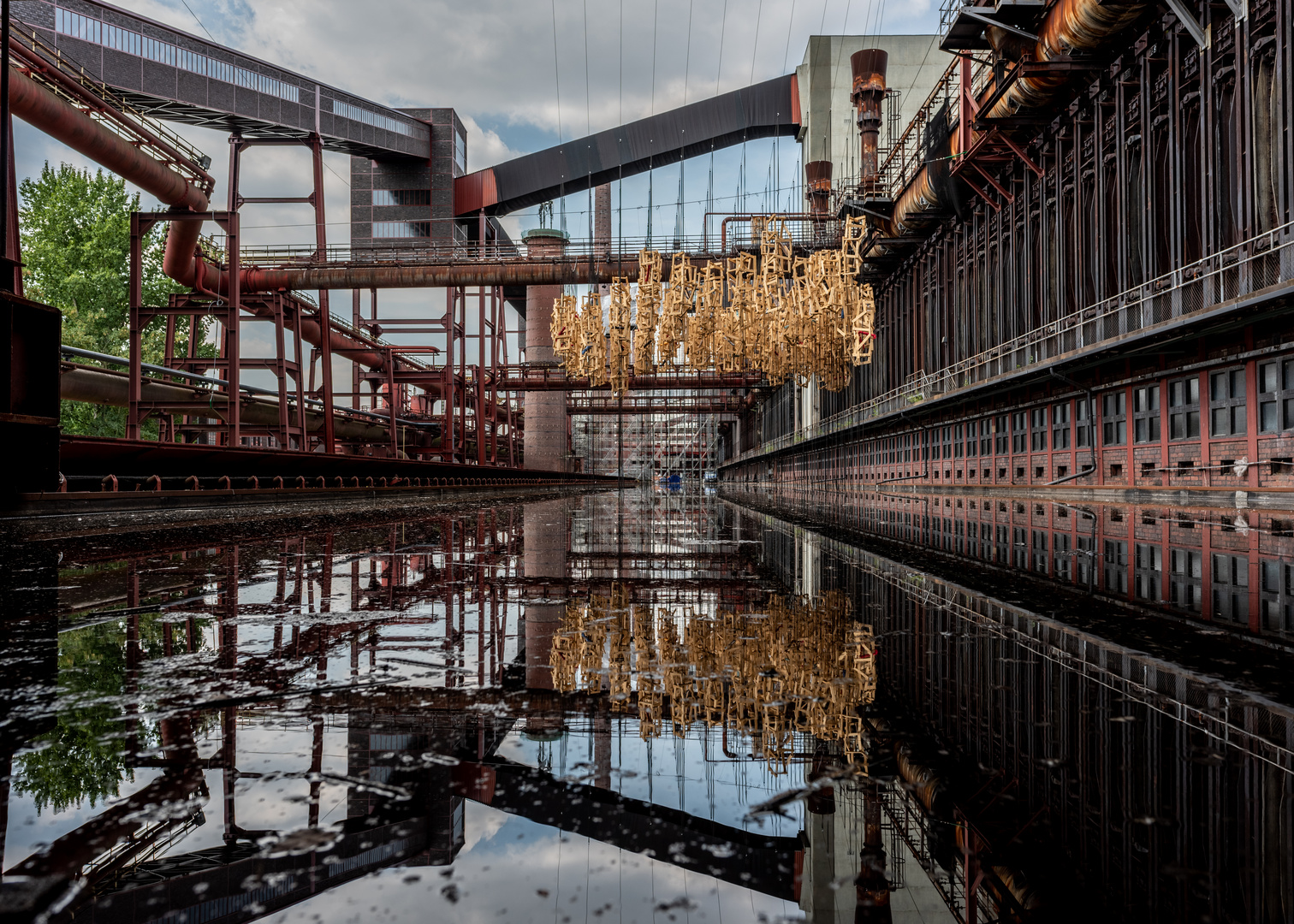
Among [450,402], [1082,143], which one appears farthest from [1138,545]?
[450,402]

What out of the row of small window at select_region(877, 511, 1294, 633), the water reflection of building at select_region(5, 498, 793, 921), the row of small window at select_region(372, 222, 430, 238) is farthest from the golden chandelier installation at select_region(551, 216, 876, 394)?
the row of small window at select_region(372, 222, 430, 238)

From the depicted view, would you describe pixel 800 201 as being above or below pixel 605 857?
above

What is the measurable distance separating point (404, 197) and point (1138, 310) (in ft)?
131

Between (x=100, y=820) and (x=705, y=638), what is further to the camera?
(x=705, y=638)

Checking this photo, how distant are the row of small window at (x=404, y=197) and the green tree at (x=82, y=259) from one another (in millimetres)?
14823

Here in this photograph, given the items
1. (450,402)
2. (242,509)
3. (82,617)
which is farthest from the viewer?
(450,402)

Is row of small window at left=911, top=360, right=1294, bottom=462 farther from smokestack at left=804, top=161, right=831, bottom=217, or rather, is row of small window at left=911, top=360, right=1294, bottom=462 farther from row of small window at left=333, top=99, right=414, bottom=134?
row of small window at left=333, top=99, right=414, bottom=134

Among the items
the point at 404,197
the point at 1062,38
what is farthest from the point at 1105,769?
the point at 404,197

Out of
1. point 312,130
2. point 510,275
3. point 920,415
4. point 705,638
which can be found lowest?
point 705,638

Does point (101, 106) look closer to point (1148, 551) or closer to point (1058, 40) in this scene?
point (1058, 40)

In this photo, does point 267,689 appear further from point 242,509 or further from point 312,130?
point 312,130

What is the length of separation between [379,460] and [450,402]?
16.7 m

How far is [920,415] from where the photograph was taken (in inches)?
947

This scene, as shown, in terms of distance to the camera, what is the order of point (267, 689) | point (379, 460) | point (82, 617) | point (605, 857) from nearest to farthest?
point (605, 857)
point (267, 689)
point (82, 617)
point (379, 460)
